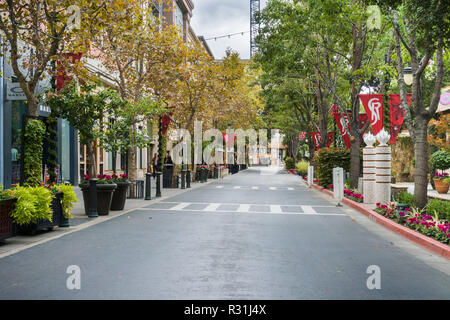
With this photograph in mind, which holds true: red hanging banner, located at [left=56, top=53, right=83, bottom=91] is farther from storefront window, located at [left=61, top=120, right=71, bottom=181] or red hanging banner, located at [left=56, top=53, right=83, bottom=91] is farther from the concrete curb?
storefront window, located at [left=61, top=120, right=71, bottom=181]

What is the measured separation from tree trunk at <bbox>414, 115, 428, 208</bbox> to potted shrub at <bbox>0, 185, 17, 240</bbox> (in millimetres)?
9599

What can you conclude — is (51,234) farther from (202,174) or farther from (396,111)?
(202,174)

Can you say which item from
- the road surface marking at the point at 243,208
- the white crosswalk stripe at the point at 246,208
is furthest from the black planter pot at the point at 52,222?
the road surface marking at the point at 243,208

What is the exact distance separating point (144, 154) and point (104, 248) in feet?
109

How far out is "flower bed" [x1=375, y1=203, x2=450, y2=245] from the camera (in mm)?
8680

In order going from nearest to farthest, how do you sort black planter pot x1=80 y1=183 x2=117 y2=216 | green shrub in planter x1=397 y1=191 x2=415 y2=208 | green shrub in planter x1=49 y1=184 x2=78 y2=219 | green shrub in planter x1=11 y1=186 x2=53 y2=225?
green shrub in planter x1=11 y1=186 x2=53 y2=225 < green shrub in planter x1=49 y1=184 x2=78 y2=219 < black planter pot x1=80 y1=183 x2=117 y2=216 < green shrub in planter x1=397 y1=191 x2=415 y2=208

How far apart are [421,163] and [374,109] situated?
5.06 meters

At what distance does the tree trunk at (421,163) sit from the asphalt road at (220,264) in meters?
1.91

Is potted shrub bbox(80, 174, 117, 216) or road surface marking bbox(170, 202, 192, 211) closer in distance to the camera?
potted shrub bbox(80, 174, 117, 216)

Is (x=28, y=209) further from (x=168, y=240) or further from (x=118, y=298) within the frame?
(x=118, y=298)

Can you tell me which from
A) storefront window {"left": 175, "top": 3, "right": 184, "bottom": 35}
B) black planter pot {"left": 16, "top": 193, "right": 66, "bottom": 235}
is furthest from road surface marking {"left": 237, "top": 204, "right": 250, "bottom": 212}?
storefront window {"left": 175, "top": 3, "right": 184, "bottom": 35}

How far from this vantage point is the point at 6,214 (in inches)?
321

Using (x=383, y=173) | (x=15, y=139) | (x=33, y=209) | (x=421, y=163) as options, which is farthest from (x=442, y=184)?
(x=15, y=139)
